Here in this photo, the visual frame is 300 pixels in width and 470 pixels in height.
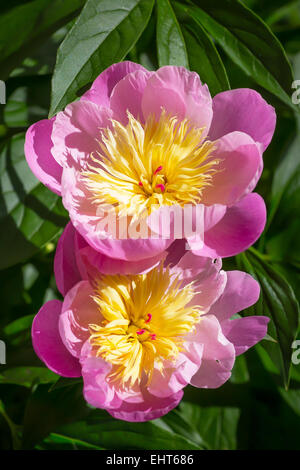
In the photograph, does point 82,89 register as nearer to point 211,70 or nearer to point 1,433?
point 211,70

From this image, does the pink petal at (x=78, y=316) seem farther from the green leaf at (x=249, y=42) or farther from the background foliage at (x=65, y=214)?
the green leaf at (x=249, y=42)

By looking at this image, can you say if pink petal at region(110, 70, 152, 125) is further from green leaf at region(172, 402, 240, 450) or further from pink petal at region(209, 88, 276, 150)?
green leaf at region(172, 402, 240, 450)

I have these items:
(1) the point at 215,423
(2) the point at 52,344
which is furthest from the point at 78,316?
(1) the point at 215,423

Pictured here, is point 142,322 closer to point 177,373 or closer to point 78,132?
point 177,373

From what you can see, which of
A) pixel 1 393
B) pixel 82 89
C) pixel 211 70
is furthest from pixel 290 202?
pixel 1 393

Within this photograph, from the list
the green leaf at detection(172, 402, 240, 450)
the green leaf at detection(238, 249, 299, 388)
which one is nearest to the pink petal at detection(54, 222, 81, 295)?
the green leaf at detection(238, 249, 299, 388)

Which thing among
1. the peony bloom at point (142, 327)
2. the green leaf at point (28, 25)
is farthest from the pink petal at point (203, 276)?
the green leaf at point (28, 25)
